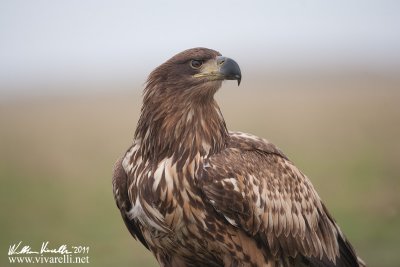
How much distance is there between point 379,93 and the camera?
36.2m

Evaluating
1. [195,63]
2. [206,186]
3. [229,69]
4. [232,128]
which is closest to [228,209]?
[206,186]

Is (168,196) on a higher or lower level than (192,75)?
lower

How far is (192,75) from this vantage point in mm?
7637

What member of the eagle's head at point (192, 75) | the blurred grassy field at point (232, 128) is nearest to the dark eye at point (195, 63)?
the eagle's head at point (192, 75)

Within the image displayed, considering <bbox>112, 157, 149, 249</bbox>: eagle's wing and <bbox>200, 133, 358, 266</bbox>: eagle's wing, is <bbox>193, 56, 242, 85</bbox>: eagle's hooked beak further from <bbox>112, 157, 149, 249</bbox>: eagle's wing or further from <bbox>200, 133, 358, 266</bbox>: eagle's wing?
<bbox>112, 157, 149, 249</bbox>: eagle's wing

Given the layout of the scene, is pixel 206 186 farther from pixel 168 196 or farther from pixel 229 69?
pixel 229 69

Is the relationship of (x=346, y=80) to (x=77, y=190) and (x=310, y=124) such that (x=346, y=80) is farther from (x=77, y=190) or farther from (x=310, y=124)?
(x=77, y=190)

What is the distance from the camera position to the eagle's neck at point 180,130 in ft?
25.0

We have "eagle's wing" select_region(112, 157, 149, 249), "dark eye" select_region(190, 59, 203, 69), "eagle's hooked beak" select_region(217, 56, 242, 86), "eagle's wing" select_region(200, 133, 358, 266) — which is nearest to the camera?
"eagle's wing" select_region(200, 133, 358, 266)

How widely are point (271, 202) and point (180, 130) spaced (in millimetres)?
1004

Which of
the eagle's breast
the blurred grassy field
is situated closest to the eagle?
the eagle's breast

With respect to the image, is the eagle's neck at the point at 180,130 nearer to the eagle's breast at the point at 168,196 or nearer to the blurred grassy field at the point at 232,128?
the eagle's breast at the point at 168,196

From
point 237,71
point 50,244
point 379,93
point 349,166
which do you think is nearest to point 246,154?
point 237,71

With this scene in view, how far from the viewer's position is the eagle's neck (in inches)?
300
